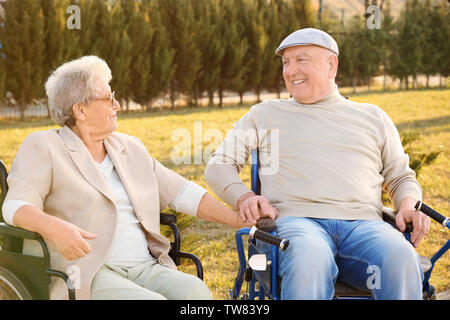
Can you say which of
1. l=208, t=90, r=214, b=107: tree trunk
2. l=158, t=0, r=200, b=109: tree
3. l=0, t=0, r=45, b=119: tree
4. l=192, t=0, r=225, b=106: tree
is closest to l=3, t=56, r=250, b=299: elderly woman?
l=0, t=0, r=45, b=119: tree

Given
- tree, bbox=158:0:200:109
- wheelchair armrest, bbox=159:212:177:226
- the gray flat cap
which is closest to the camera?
wheelchair armrest, bbox=159:212:177:226

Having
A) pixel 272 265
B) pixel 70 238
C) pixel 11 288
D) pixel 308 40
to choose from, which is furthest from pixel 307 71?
pixel 11 288

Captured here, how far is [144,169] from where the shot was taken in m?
2.44

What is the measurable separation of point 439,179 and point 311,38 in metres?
5.17

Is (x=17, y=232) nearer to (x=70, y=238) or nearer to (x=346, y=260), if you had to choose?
(x=70, y=238)

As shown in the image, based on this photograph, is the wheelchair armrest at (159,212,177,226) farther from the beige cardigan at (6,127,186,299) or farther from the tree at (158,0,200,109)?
the tree at (158,0,200,109)

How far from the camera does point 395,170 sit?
273 centimetres

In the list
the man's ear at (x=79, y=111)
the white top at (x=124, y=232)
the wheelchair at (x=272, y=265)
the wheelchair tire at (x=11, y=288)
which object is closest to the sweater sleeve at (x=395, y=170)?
the wheelchair at (x=272, y=265)

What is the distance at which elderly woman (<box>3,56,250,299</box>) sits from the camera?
206 cm

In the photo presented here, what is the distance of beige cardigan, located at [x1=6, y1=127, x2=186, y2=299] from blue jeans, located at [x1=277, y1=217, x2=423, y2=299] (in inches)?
20.6

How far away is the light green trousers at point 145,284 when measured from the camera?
6.75 feet

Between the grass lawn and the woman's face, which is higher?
the woman's face
